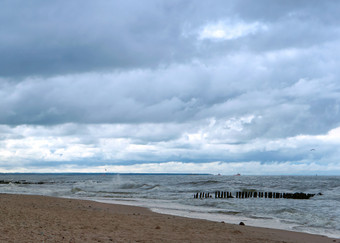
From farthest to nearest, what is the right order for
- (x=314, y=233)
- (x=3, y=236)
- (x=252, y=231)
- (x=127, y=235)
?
(x=314, y=233) < (x=252, y=231) < (x=127, y=235) < (x=3, y=236)

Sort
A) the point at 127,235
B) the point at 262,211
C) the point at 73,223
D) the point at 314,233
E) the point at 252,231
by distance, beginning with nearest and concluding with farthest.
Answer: the point at 127,235
the point at 73,223
the point at 252,231
the point at 314,233
the point at 262,211

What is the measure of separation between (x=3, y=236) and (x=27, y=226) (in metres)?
2.02

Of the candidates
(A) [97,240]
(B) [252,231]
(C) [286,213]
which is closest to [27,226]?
(A) [97,240]

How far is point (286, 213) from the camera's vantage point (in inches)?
918

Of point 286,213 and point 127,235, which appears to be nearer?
point 127,235

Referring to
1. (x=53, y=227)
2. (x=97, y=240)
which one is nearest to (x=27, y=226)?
(x=53, y=227)

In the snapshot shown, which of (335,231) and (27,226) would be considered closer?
(27,226)

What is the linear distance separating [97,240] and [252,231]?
704 cm

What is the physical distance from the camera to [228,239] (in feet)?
39.8

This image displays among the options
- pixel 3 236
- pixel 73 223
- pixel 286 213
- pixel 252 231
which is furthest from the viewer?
pixel 286 213

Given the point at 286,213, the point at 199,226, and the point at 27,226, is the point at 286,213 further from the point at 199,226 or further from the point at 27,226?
the point at 27,226

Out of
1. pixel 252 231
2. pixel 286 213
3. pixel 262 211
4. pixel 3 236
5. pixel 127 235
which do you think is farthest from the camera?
pixel 262 211

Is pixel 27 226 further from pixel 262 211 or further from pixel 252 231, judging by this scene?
pixel 262 211

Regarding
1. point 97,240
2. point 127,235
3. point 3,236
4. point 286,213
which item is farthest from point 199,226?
point 286,213
